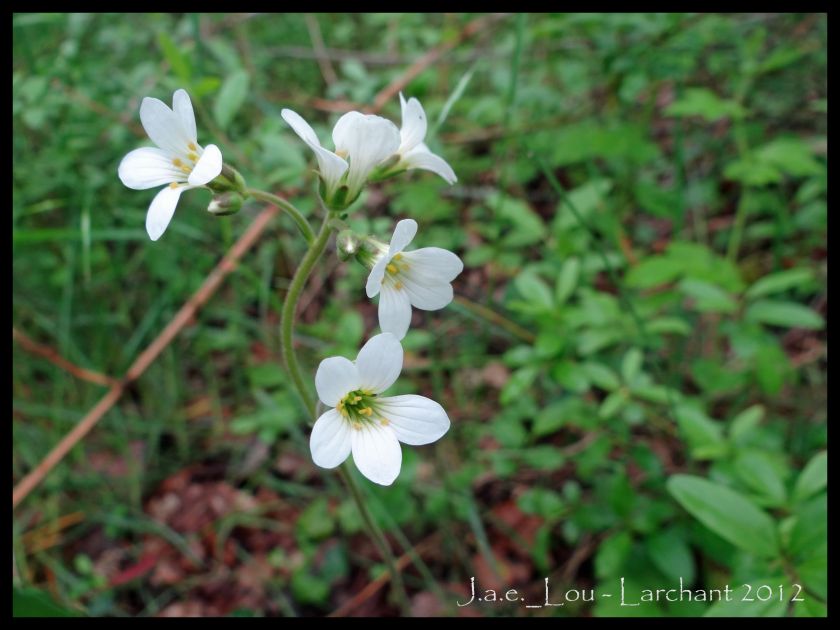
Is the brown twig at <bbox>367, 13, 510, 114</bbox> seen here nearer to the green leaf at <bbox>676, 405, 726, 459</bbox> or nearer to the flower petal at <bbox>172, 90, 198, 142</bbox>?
the flower petal at <bbox>172, 90, 198, 142</bbox>

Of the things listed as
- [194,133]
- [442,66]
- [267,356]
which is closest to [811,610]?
[194,133]

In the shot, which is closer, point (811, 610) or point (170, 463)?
point (811, 610)

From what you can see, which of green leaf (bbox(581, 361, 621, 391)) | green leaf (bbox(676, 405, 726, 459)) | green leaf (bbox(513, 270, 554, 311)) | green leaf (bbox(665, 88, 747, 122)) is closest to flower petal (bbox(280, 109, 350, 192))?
green leaf (bbox(513, 270, 554, 311))

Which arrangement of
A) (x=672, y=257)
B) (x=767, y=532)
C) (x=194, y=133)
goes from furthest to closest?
(x=672, y=257) → (x=767, y=532) → (x=194, y=133)

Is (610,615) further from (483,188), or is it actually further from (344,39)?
(344,39)

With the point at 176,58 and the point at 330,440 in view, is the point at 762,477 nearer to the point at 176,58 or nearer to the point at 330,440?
the point at 330,440
